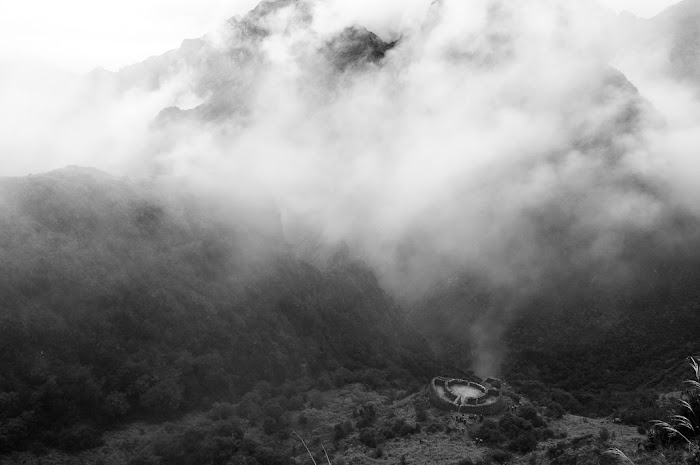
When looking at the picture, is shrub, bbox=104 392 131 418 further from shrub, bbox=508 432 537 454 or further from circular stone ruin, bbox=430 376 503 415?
shrub, bbox=508 432 537 454

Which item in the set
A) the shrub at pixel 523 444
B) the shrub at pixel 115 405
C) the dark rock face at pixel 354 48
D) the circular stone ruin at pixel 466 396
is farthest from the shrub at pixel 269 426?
the dark rock face at pixel 354 48

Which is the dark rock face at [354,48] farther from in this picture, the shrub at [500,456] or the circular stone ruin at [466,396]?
the shrub at [500,456]

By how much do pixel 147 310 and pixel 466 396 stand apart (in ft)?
147

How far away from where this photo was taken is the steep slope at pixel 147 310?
65.4m

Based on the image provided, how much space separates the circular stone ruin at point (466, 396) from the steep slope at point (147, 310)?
19191 mm

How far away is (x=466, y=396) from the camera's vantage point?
76625 millimetres

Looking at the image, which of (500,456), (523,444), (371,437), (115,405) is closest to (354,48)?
(371,437)

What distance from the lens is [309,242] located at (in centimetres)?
13775

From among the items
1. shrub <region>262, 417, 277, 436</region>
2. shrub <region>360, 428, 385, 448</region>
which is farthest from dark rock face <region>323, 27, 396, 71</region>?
shrub <region>360, 428, 385, 448</region>

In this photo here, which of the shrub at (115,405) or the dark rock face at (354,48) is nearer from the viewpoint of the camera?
the shrub at (115,405)

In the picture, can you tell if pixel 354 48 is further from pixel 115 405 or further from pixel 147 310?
pixel 115 405

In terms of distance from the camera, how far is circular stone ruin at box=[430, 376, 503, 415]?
72.9 m

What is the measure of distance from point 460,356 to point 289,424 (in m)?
54.0

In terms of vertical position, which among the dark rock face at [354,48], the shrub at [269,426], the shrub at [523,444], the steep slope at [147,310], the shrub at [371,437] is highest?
the dark rock face at [354,48]
